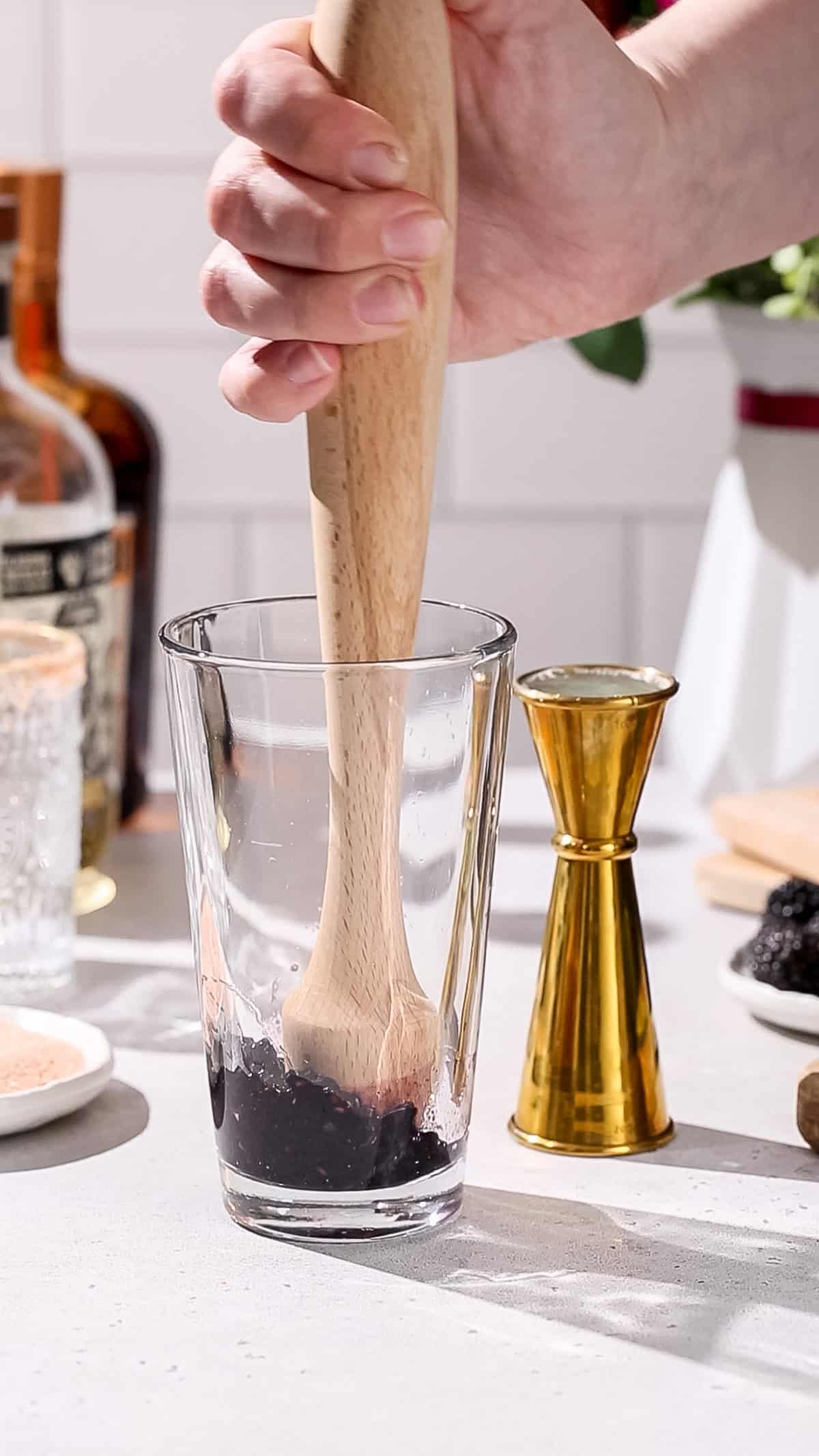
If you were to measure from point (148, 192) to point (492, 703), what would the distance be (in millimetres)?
1021

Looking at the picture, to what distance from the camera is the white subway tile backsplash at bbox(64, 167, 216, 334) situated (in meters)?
1.38

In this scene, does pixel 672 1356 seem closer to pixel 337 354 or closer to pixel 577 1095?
pixel 577 1095

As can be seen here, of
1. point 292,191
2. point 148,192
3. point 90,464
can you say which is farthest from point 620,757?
point 148,192

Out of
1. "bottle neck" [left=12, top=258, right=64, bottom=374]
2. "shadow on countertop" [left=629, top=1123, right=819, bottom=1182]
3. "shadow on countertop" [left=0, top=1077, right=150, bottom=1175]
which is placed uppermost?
"bottle neck" [left=12, top=258, right=64, bottom=374]

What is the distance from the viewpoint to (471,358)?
66 centimetres

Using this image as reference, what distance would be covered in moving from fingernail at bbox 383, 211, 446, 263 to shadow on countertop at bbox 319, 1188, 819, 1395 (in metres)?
0.24

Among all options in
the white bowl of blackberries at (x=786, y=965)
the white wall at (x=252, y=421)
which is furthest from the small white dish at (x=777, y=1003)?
the white wall at (x=252, y=421)

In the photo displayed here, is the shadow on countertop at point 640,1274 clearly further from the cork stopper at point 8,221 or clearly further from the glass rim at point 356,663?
the cork stopper at point 8,221

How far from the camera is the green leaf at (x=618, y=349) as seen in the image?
821 mm

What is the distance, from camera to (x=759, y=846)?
0.72 m

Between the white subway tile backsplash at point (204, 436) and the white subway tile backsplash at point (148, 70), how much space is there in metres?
0.14

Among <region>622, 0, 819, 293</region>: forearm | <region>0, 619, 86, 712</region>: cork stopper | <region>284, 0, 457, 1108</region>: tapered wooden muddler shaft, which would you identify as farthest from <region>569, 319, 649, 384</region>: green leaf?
<region>284, 0, 457, 1108</region>: tapered wooden muddler shaft

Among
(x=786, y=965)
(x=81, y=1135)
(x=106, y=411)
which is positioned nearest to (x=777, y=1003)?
(x=786, y=965)

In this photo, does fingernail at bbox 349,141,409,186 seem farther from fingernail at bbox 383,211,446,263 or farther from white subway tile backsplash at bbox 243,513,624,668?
white subway tile backsplash at bbox 243,513,624,668
